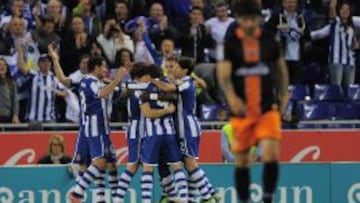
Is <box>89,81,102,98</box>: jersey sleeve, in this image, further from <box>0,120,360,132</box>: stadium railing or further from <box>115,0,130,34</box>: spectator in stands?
<box>115,0,130,34</box>: spectator in stands

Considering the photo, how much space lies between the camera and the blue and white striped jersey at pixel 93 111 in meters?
17.3

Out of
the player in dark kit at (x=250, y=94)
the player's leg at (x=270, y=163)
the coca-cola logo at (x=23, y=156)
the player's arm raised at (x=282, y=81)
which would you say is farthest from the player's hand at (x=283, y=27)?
the player's leg at (x=270, y=163)

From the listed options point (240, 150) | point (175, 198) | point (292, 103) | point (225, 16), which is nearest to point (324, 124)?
point (292, 103)

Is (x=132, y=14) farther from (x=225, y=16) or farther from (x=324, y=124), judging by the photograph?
(x=324, y=124)

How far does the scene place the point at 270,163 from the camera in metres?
12.8

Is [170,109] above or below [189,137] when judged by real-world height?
above

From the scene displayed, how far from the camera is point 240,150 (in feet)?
42.3

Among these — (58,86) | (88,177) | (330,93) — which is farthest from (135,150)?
(330,93)

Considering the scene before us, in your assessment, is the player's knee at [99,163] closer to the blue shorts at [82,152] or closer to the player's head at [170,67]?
the blue shorts at [82,152]

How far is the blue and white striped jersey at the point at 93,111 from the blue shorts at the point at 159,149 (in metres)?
0.60

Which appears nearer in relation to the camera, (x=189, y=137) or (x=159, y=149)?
(x=159, y=149)

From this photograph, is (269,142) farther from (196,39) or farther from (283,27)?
(196,39)

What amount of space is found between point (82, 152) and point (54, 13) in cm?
424

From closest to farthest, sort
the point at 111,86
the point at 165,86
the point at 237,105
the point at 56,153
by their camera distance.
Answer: the point at 237,105 < the point at 111,86 < the point at 165,86 < the point at 56,153
